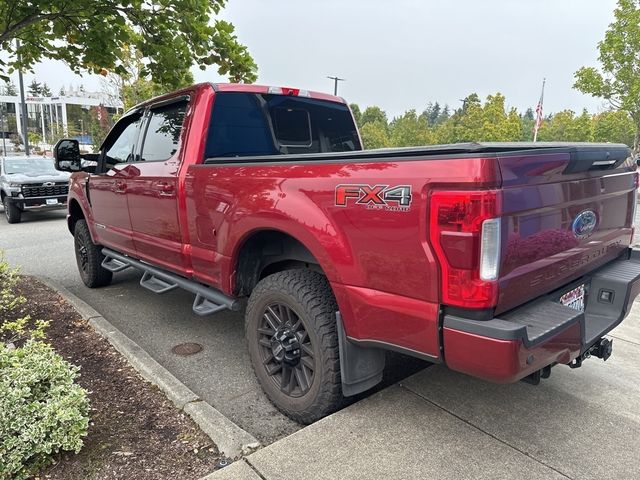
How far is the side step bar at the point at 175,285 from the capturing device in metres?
3.42

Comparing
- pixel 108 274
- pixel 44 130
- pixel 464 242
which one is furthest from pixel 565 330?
pixel 44 130

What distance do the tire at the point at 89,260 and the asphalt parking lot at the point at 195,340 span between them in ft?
0.41

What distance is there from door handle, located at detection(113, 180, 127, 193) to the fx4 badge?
2758 mm

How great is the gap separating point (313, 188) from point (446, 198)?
0.79 meters

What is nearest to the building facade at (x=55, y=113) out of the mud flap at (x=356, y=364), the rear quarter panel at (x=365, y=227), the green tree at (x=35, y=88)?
the green tree at (x=35, y=88)

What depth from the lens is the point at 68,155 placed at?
5160 millimetres

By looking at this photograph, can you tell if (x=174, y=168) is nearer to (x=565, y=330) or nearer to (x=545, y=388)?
(x=565, y=330)

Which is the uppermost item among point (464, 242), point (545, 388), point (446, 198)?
point (446, 198)

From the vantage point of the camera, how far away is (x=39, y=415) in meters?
2.37

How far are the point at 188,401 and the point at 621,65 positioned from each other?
74.6 feet

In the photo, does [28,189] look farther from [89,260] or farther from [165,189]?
[165,189]

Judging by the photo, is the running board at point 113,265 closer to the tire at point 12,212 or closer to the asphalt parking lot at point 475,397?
the asphalt parking lot at point 475,397

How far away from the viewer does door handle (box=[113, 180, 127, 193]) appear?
14.3 ft

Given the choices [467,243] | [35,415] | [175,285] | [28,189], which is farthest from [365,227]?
[28,189]
